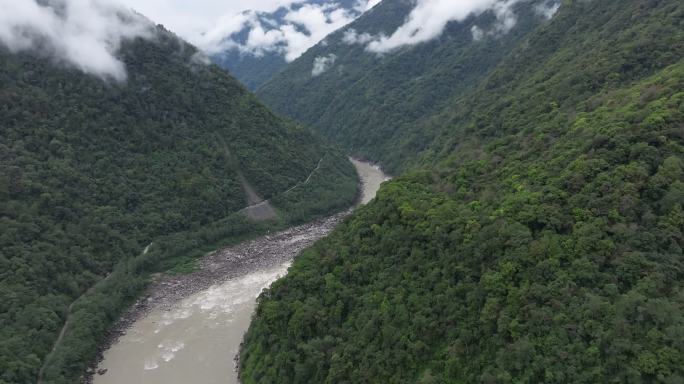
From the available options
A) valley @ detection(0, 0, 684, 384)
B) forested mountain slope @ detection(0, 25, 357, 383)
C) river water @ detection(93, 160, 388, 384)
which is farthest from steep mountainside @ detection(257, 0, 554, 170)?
river water @ detection(93, 160, 388, 384)

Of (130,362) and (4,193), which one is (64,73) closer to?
Result: (4,193)

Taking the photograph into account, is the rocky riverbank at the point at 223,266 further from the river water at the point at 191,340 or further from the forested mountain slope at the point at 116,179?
the forested mountain slope at the point at 116,179

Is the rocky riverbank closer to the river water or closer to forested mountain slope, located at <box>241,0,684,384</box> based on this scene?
the river water

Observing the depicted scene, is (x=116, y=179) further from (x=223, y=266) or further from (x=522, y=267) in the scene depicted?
(x=522, y=267)

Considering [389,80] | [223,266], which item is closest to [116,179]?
[223,266]

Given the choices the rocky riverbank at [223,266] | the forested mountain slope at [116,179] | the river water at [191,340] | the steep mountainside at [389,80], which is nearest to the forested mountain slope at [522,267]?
the river water at [191,340]

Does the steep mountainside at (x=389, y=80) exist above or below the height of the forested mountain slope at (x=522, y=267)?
above
